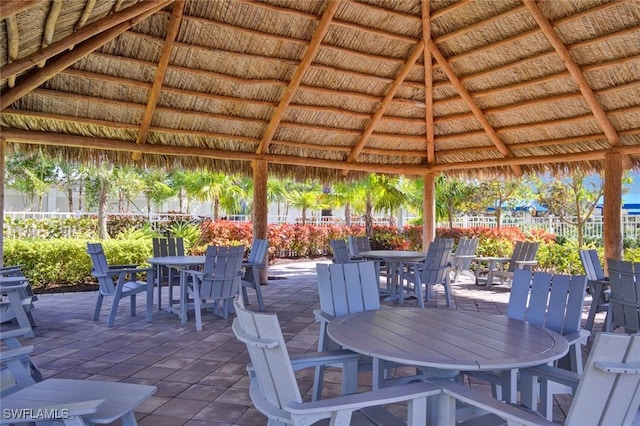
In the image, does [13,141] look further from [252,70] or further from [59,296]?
[252,70]

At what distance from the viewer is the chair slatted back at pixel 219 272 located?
5406 millimetres

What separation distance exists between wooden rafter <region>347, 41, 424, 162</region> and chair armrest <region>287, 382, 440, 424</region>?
6.92 meters

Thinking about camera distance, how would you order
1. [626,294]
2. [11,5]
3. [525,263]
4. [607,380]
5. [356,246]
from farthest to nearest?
[525,263]
[356,246]
[626,294]
[11,5]
[607,380]

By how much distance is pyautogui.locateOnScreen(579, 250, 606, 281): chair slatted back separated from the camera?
5.48 metres

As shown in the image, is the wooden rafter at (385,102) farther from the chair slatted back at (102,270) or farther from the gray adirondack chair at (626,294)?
the chair slatted back at (102,270)

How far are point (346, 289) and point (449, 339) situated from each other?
1079 mm

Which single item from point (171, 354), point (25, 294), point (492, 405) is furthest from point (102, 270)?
point (492, 405)

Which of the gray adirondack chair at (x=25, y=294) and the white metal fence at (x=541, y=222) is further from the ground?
the white metal fence at (x=541, y=222)

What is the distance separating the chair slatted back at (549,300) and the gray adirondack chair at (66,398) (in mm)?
2390

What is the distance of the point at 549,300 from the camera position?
2.95 meters

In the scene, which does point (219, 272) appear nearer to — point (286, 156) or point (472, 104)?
point (286, 156)

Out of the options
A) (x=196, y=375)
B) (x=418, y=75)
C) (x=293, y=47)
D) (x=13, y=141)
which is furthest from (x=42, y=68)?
(x=418, y=75)

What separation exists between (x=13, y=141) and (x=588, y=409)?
7851mm

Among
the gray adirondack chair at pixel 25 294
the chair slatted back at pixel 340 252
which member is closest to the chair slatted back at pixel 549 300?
the chair slatted back at pixel 340 252
